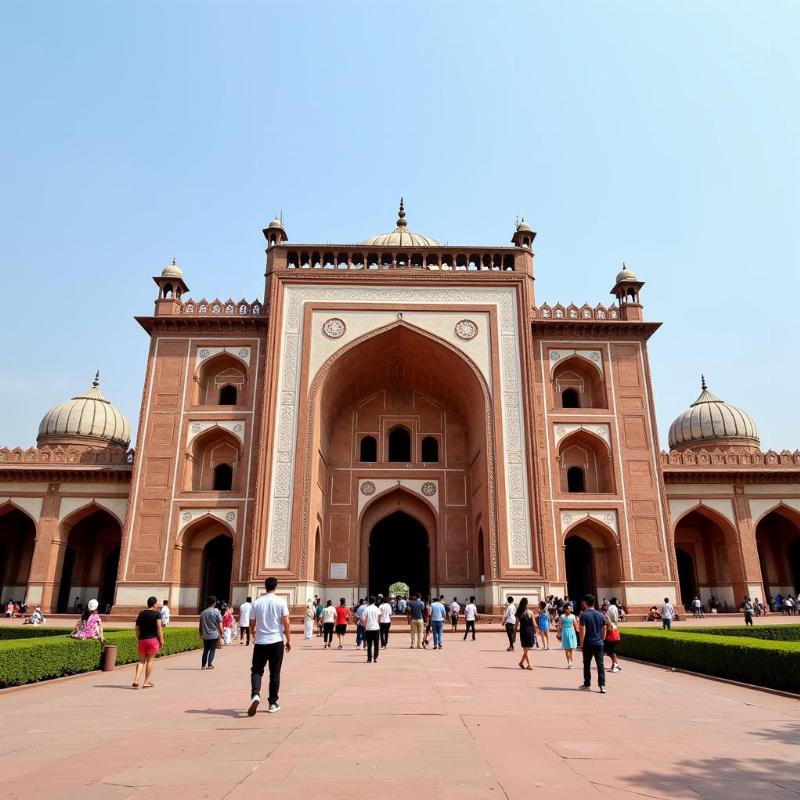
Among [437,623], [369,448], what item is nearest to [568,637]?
[437,623]

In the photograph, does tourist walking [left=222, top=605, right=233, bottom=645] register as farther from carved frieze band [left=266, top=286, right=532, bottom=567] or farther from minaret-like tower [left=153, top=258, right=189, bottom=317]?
minaret-like tower [left=153, top=258, right=189, bottom=317]

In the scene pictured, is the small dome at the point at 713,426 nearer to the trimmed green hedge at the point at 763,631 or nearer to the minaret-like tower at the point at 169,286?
the trimmed green hedge at the point at 763,631

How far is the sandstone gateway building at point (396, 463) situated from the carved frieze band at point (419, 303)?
0.06 meters

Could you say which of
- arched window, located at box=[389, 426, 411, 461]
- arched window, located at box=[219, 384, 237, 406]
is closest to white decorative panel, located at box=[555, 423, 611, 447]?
arched window, located at box=[389, 426, 411, 461]

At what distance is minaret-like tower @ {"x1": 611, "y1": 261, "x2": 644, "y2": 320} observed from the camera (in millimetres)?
22844

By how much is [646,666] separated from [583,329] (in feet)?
45.4

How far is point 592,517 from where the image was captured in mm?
20609

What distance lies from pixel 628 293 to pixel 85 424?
2291 cm

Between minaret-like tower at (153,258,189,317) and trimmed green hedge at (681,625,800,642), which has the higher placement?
minaret-like tower at (153,258,189,317)

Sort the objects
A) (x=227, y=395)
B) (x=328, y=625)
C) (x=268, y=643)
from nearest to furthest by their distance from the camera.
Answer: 1. (x=268, y=643)
2. (x=328, y=625)
3. (x=227, y=395)

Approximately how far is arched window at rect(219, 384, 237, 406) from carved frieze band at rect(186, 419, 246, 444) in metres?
1.66

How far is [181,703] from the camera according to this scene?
257 inches

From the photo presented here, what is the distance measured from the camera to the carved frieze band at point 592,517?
2062 centimetres

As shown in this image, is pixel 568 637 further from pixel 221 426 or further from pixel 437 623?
pixel 221 426
